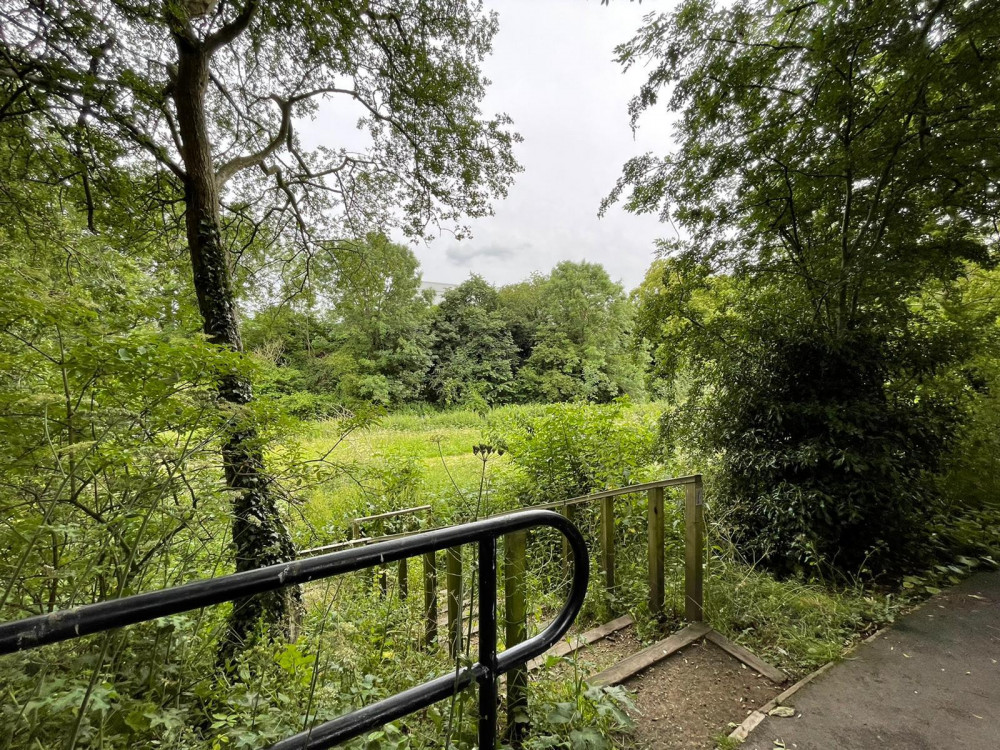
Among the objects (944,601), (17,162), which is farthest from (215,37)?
(944,601)

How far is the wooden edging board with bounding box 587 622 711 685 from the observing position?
2.07 meters

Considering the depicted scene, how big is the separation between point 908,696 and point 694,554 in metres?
1.04

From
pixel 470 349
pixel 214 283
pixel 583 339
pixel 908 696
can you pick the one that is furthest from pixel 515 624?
pixel 583 339

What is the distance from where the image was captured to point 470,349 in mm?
20500

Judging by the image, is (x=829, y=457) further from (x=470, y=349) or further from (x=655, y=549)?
(x=470, y=349)

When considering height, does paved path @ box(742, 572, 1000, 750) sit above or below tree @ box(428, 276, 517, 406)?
below

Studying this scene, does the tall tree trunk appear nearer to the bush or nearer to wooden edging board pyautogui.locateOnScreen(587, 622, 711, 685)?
wooden edging board pyautogui.locateOnScreen(587, 622, 711, 685)

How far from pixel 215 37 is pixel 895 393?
24.0 feet

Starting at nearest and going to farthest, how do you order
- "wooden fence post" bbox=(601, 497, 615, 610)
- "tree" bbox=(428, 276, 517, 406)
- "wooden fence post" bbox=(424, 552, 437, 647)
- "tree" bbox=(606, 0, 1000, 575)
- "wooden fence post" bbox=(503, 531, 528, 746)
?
"wooden fence post" bbox=(503, 531, 528, 746) → "wooden fence post" bbox=(424, 552, 437, 647) → "wooden fence post" bbox=(601, 497, 615, 610) → "tree" bbox=(606, 0, 1000, 575) → "tree" bbox=(428, 276, 517, 406)

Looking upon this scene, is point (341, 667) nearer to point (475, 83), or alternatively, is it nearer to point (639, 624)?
point (639, 624)

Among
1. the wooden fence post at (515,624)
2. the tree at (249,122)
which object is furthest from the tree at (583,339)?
the wooden fence post at (515,624)

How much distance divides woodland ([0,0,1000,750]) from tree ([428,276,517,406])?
1373 centimetres

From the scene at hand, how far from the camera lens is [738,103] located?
3.85 metres

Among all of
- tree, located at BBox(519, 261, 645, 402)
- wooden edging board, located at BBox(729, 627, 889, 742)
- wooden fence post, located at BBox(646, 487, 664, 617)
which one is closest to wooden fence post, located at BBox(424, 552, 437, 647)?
wooden fence post, located at BBox(646, 487, 664, 617)
